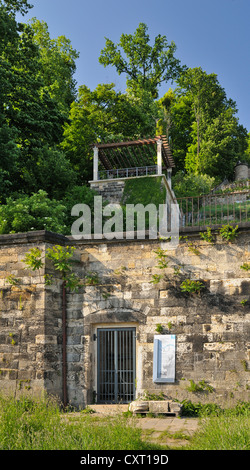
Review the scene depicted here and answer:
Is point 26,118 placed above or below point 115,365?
above

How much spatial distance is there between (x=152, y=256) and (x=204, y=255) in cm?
109

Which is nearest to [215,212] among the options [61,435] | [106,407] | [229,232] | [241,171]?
[229,232]

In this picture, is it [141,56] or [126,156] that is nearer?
[126,156]

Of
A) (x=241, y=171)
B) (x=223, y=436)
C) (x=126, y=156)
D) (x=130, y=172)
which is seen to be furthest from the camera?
(x=241, y=171)

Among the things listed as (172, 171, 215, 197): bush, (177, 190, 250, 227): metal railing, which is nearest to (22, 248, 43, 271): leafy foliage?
(177, 190, 250, 227): metal railing

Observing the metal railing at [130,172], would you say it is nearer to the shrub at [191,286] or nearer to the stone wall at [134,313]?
the stone wall at [134,313]

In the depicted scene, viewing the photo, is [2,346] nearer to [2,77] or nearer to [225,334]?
[225,334]

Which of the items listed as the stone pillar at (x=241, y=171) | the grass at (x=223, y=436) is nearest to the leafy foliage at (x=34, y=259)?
the grass at (x=223, y=436)

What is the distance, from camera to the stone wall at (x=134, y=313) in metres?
8.87

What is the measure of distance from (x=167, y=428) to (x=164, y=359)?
1.84 metres

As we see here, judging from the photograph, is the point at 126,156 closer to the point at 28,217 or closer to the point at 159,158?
the point at 159,158

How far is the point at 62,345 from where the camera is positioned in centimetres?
962

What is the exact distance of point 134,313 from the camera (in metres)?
9.48

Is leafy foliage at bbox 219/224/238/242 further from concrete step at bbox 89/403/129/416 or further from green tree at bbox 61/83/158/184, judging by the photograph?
green tree at bbox 61/83/158/184
